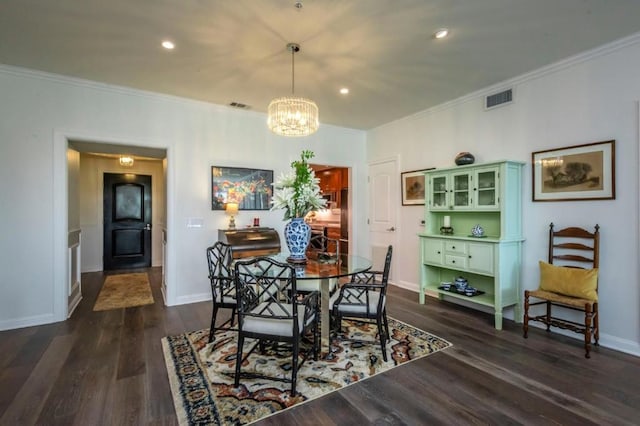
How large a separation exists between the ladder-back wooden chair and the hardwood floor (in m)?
0.20

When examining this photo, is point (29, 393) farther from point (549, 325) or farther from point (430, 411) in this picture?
point (549, 325)

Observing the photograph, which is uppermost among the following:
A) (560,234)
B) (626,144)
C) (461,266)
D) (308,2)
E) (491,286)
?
(308,2)

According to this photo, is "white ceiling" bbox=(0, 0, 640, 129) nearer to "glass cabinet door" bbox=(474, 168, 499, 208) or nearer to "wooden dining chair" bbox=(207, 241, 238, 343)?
"glass cabinet door" bbox=(474, 168, 499, 208)

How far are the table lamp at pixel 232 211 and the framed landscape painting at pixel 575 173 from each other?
12.4ft

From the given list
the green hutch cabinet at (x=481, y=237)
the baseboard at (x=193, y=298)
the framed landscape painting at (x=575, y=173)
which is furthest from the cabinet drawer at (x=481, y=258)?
the baseboard at (x=193, y=298)

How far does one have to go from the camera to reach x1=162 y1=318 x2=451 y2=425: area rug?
2.01m

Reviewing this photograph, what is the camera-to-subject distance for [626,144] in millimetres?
2871

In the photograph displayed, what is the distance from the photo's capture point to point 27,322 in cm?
346

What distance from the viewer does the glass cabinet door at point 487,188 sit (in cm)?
359

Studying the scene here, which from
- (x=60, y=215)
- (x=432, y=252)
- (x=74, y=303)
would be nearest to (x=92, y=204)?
(x=74, y=303)

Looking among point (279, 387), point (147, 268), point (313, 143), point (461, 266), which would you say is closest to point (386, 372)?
point (279, 387)

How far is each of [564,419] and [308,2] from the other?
3.26 metres

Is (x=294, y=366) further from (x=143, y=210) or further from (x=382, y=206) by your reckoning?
(x=143, y=210)

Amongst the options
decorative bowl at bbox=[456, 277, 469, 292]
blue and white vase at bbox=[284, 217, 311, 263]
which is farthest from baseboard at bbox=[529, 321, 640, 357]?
blue and white vase at bbox=[284, 217, 311, 263]
